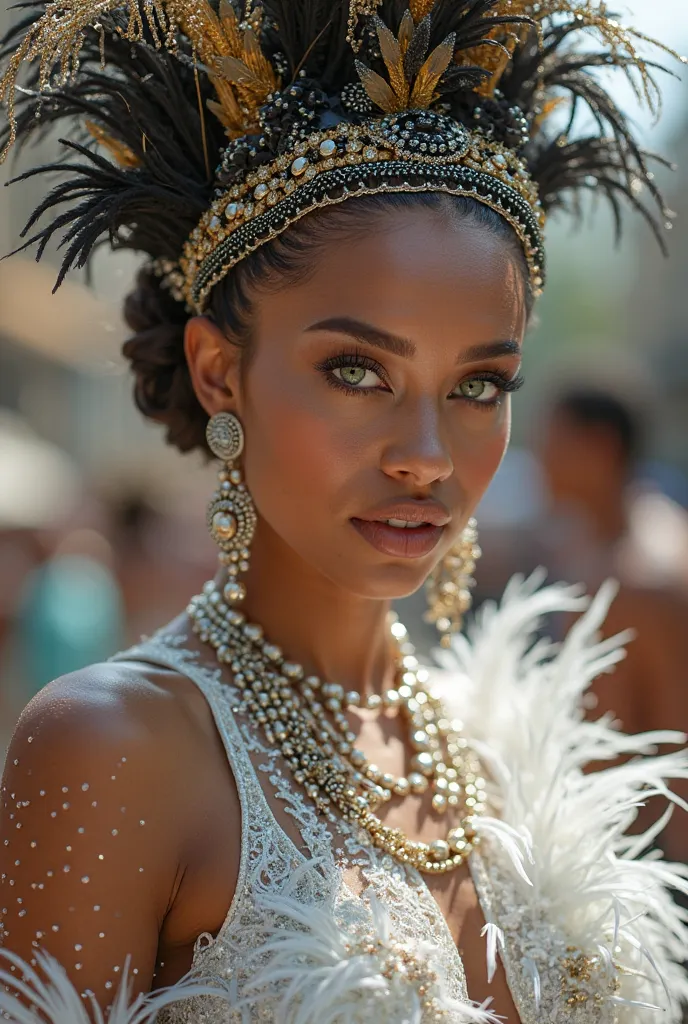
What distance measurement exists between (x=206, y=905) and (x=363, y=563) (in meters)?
0.62

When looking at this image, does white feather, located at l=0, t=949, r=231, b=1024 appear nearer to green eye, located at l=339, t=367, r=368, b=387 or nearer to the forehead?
green eye, located at l=339, t=367, r=368, b=387

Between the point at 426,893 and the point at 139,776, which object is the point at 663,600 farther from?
the point at 139,776

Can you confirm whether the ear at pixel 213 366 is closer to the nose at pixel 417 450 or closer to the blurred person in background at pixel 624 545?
the nose at pixel 417 450

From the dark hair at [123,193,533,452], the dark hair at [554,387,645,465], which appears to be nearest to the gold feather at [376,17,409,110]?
the dark hair at [123,193,533,452]

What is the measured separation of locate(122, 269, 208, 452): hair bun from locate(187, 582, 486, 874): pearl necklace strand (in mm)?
370

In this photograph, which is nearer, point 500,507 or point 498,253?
point 498,253

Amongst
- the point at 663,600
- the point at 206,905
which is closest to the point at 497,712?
the point at 206,905

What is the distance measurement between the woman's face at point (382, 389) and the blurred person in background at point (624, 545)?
2195 mm

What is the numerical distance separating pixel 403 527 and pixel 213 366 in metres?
0.51

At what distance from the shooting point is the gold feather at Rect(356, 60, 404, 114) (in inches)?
74.9

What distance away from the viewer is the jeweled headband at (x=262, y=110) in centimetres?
191

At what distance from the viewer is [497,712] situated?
2449 mm

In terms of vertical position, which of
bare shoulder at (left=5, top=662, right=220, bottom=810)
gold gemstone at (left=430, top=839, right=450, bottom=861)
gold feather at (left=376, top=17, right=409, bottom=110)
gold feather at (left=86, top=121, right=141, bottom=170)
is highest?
gold feather at (left=376, top=17, right=409, bottom=110)

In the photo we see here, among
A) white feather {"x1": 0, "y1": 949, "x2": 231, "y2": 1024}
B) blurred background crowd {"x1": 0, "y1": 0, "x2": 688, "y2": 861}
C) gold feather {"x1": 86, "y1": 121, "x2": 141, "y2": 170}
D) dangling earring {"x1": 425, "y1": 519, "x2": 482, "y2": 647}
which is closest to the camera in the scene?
white feather {"x1": 0, "y1": 949, "x2": 231, "y2": 1024}
